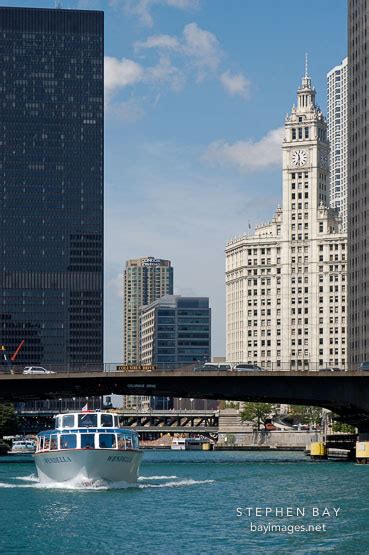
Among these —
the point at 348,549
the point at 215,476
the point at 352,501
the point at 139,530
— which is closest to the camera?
the point at 348,549

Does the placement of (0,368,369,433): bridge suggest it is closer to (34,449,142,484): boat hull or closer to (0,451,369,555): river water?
(0,451,369,555): river water

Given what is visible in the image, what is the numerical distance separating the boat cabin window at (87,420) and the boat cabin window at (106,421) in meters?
0.71

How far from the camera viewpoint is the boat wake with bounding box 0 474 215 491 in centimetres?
12088

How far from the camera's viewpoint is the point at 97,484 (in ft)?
397

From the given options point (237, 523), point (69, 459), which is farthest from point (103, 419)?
point (237, 523)

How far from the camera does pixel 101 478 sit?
121250mm

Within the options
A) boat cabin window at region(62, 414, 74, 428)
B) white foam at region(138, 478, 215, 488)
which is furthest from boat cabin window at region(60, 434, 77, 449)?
white foam at region(138, 478, 215, 488)

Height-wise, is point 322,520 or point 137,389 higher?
point 137,389

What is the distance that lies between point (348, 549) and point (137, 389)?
11693 centimetres

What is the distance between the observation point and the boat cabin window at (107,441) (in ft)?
399

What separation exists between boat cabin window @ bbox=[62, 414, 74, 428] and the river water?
586 cm

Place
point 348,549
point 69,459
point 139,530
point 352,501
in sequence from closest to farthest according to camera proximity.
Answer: point 348,549, point 139,530, point 352,501, point 69,459

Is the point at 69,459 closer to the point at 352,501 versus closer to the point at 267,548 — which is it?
the point at 352,501

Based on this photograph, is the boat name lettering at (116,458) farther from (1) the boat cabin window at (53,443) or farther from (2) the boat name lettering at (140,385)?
(2) the boat name lettering at (140,385)
